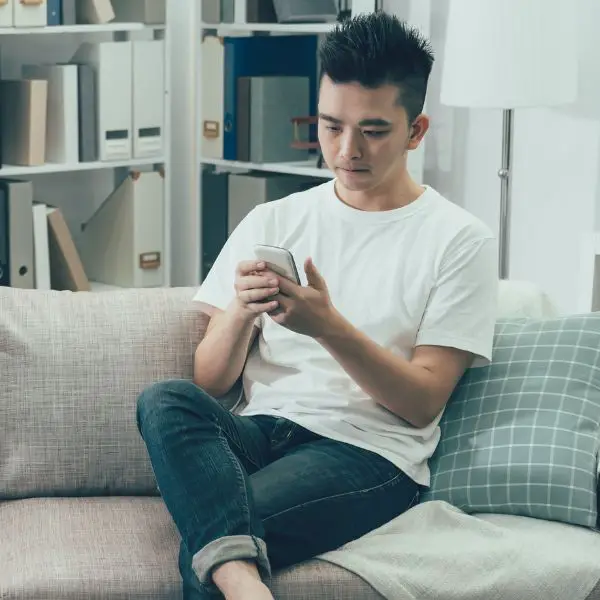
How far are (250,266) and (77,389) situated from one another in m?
0.41

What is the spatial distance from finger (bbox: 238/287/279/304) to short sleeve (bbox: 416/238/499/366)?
10.6 inches

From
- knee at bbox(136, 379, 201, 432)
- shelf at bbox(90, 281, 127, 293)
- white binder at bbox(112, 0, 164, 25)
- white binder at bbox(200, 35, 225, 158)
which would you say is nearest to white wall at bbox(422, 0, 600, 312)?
white binder at bbox(200, 35, 225, 158)

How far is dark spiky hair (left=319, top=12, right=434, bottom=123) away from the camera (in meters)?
1.87

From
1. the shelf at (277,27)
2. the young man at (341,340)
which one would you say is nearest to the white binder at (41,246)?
the shelf at (277,27)

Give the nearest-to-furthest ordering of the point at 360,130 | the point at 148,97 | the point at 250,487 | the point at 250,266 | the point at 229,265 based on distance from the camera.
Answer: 1. the point at 250,487
2. the point at 250,266
3. the point at 360,130
4. the point at 229,265
5. the point at 148,97

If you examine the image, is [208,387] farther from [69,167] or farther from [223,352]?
[69,167]

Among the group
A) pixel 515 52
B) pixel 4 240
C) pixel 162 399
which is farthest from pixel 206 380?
pixel 4 240

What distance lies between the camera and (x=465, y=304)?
1858mm

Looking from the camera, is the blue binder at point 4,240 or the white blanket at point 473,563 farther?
the blue binder at point 4,240

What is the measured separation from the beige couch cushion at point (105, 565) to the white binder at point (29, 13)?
1935mm

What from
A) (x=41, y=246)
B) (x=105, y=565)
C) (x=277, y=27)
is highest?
(x=277, y=27)

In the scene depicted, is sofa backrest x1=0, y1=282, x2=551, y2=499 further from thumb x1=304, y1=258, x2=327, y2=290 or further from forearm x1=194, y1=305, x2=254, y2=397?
thumb x1=304, y1=258, x2=327, y2=290

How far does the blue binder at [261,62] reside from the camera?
11.9ft

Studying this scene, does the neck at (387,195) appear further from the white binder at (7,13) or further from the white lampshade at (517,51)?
the white binder at (7,13)
